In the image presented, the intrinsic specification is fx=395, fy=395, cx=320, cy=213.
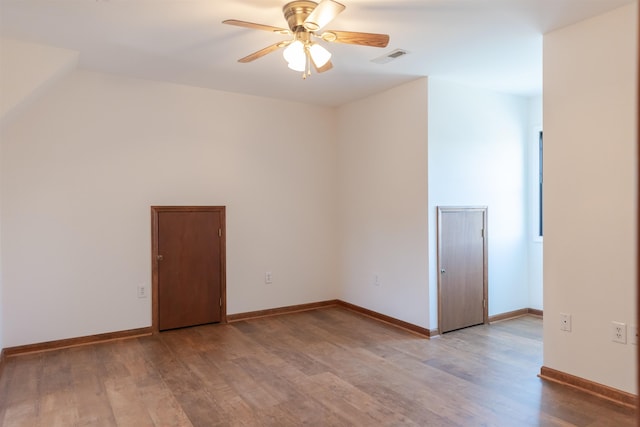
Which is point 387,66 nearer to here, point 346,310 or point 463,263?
point 463,263

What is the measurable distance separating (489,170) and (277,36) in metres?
3.08

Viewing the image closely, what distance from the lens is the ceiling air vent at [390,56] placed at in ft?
11.8

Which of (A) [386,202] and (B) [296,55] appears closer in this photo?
(B) [296,55]

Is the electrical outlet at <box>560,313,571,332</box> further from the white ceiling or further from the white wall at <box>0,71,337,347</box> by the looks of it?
the white wall at <box>0,71,337,347</box>

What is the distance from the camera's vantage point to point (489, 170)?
16.0 ft

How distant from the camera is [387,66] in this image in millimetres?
4000

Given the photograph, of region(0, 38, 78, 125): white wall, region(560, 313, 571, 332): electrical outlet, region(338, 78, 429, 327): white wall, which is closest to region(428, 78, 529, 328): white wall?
region(338, 78, 429, 327): white wall

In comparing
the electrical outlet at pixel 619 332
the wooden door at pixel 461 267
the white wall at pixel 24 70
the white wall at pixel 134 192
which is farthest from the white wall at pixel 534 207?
the white wall at pixel 24 70

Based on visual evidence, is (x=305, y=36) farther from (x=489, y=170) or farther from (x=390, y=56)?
(x=489, y=170)

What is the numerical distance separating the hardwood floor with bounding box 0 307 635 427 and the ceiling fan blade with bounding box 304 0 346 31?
261 cm

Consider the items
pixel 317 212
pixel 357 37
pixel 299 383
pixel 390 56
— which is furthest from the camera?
pixel 317 212

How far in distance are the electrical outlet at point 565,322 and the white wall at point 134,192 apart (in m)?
3.24

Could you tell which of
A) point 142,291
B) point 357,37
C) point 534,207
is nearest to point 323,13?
point 357,37

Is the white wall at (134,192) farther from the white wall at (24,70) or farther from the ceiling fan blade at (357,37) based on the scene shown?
the ceiling fan blade at (357,37)
